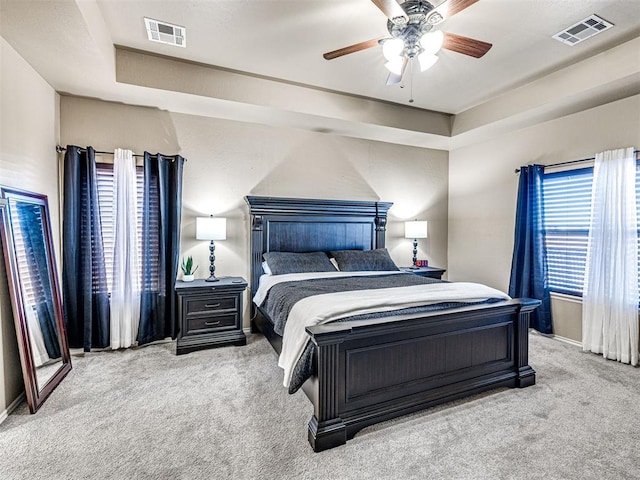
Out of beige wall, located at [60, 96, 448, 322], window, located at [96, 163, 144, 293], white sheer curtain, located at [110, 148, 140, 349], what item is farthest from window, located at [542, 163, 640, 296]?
window, located at [96, 163, 144, 293]

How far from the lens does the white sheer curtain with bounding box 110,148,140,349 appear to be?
331 centimetres

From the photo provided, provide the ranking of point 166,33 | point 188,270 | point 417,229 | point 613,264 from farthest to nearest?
1. point 417,229
2. point 188,270
3. point 613,264
4. point 166,33

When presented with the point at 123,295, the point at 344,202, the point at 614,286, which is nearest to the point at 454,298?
the point at 614,286

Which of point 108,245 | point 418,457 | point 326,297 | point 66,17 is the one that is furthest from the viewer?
point 108,245

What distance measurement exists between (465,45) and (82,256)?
3.80m

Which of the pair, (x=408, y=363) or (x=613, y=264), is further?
(x=613, y=264)

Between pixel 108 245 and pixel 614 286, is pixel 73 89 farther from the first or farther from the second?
pixel 614 286

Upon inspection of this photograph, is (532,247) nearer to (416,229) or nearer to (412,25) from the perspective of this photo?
(416,229)

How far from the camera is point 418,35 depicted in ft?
6.91

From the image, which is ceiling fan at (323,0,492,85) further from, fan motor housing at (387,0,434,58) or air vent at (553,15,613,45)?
air vent at (553,15,613,45)

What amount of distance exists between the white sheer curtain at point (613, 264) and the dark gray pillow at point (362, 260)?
6.79 feet

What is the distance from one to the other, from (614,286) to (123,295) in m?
4.94

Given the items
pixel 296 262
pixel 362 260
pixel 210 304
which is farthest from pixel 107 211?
pixel 362 260

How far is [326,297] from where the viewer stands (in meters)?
2.37
